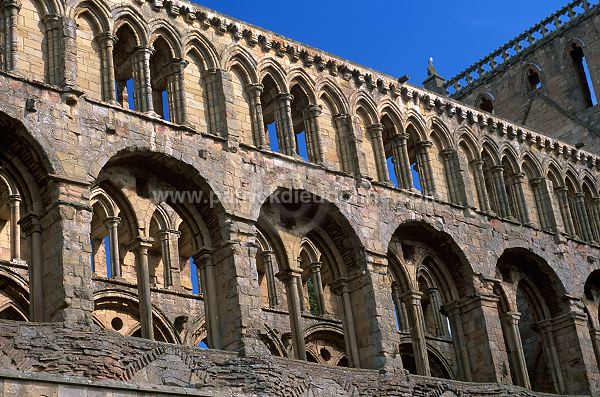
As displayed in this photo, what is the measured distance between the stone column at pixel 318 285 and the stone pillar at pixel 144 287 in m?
9.77

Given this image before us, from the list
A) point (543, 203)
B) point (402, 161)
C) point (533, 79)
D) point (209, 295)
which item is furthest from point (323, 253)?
point (533, 79)

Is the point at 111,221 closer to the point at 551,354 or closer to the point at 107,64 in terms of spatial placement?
the point at 107,64

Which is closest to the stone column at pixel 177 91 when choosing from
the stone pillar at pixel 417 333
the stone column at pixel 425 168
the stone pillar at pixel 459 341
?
the stone column at pixel 425 168

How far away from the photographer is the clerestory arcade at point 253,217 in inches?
792

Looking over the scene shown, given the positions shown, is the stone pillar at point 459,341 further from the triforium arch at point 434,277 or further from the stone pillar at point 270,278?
the stone pillar at point 270,278

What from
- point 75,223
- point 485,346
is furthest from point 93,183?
point 485,346

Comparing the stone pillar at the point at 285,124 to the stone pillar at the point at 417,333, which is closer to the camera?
the stone pillar at the point at 285,124

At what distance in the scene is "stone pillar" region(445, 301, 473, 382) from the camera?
26516 mm

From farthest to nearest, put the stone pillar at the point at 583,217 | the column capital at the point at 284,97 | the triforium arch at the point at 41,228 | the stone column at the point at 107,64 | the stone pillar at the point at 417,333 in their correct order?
the stone pillar at the point at 583,217
the stone pillar at the point at 417,333
the column capital at the point at 284,97
the stone column at the point at 107,64
the triforium arch at the point at 41,228

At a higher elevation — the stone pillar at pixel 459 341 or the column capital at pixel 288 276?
the column capital at pixel 288 276

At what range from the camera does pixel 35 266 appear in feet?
65.4

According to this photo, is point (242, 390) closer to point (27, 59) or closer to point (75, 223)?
point (75, 223)

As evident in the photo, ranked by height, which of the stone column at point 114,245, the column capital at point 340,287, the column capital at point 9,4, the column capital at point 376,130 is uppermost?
the column capital at point 9,4

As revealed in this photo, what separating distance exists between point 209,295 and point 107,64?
5000 mm
